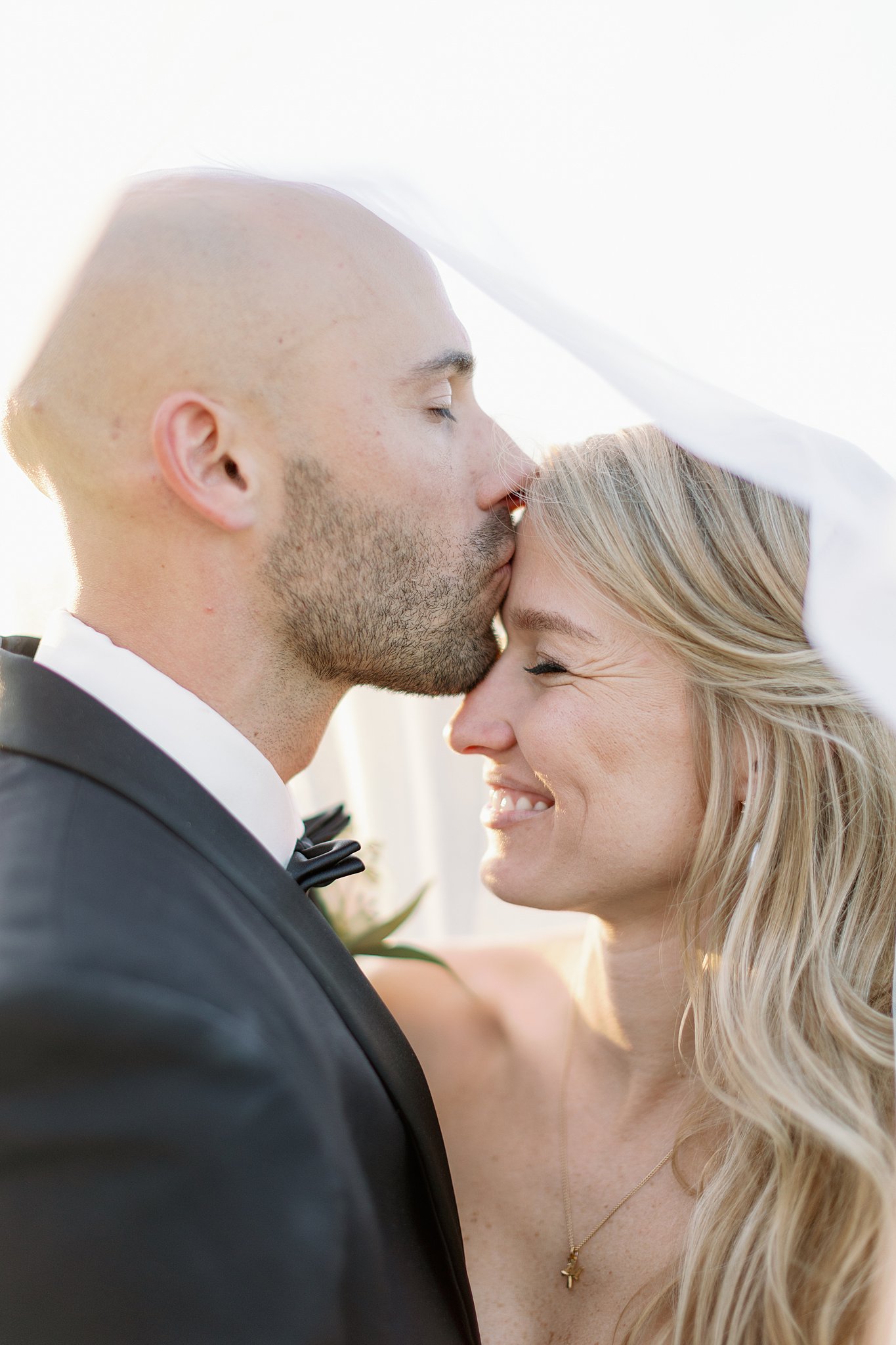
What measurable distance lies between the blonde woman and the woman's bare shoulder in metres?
0.30

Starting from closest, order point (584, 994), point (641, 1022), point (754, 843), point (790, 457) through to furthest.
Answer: point (790, 457), point (754, 843), point (641, 1022), point (584, 994)

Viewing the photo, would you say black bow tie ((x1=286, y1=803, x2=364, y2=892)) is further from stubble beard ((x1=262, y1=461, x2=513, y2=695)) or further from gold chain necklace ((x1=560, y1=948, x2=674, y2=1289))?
gold chain necklace ((x1=560, y1=948, x2=674, y2=1289))

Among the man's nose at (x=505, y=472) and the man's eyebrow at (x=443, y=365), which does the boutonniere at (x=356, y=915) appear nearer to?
the man's nose at (x=505, y=472)

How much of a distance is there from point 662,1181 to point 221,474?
61.3 inches

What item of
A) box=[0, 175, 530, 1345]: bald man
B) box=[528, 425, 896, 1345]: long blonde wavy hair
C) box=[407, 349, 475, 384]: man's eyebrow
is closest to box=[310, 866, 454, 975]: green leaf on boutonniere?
box=[0, 175, 530, 1345]: bald man

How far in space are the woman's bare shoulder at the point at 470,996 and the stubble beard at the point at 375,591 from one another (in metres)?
0.84

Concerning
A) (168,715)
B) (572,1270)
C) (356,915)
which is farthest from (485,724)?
(572,1270)

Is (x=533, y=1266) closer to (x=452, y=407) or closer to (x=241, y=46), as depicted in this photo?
(x=452, y=407)

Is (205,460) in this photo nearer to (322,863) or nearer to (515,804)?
(322,863)

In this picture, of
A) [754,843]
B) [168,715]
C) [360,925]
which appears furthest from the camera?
[360,925]

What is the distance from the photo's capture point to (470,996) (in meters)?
2.44

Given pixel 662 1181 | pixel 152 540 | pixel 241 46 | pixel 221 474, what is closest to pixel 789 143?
pixel 241 46

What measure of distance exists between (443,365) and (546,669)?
0.61m

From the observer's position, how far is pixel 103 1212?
1.27 metres
